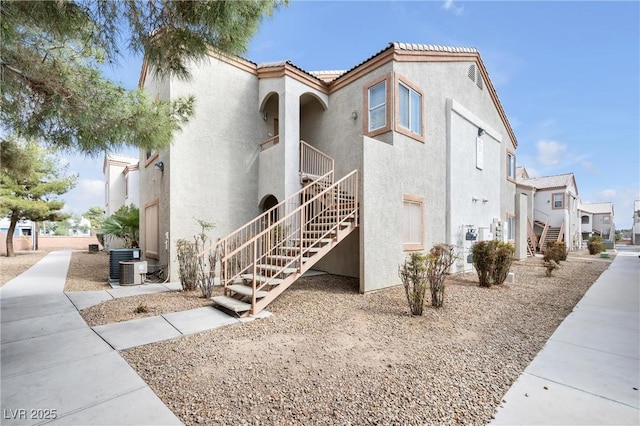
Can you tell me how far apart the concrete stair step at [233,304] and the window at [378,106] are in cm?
660

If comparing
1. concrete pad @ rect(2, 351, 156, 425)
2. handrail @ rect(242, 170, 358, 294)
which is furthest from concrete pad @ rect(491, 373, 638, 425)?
handrail @ rect(242, 170, 358, 294)

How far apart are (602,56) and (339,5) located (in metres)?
11.3

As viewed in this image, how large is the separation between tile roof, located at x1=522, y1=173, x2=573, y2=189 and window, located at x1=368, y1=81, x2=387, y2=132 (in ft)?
86.4

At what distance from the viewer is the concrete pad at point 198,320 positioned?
4.88 metres

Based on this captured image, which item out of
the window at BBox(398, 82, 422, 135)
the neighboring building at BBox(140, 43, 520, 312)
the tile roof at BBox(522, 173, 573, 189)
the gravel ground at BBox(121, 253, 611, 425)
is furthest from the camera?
the tile roof at BBox(522, 173, 573, 189)

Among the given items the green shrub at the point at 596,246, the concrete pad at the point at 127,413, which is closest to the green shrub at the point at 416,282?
the concrete pad at the point at 127,413

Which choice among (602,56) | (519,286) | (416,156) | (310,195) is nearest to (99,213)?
(310,195)

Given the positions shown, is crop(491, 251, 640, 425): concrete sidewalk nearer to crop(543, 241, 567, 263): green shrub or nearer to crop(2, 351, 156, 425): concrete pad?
crop(2, 351, 156, 425): concrete pad

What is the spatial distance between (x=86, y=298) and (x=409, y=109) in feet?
34.7

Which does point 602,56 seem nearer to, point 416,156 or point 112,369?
point 416,156

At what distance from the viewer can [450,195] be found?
10742 mm

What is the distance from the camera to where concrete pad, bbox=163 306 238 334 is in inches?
192

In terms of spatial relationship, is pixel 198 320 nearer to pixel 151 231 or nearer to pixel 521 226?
pixel 151 231

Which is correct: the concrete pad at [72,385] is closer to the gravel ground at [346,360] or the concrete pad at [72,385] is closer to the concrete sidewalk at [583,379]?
the gravel ground at [346,360]
